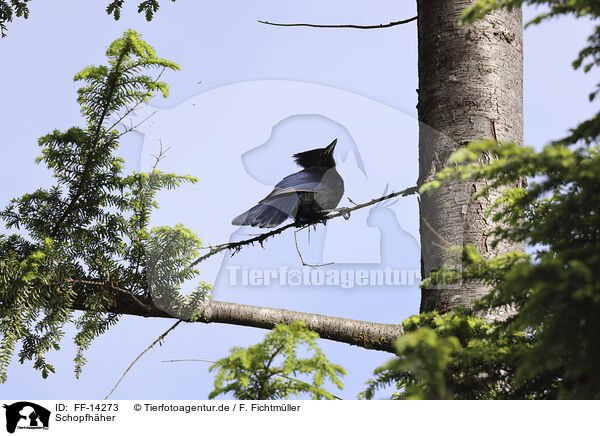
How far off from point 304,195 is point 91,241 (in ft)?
3.83

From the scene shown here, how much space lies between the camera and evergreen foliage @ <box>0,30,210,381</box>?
2.46 m

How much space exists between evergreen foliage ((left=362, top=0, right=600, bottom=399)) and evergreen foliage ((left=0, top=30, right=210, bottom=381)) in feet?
4.53

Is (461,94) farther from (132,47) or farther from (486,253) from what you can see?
(132,47)

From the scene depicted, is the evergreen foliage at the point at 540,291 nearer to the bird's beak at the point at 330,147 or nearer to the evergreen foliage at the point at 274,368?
the evergreen foliage at the point at 274,368

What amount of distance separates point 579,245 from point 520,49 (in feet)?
5.46

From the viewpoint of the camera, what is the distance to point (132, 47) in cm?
254

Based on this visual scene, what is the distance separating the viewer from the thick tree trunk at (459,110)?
86.7 inches

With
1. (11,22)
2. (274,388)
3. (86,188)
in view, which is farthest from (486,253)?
(11,22)

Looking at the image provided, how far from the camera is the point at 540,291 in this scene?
971 millimetres
